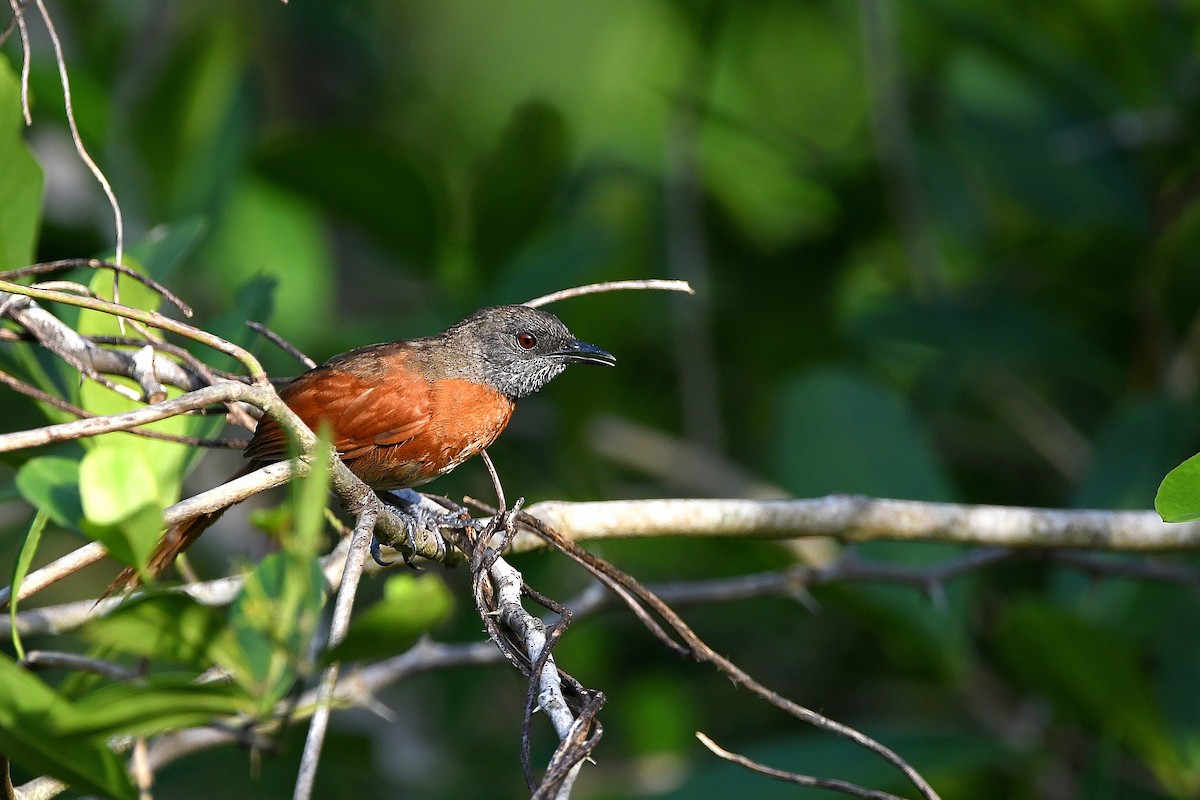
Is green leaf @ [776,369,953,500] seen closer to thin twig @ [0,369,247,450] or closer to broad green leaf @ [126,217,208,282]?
broad green leaf @ [126,217,208,282]

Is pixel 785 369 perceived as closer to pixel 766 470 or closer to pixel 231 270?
pixel 766 470

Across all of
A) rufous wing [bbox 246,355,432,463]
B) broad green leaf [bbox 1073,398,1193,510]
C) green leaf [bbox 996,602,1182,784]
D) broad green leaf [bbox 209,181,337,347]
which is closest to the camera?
green leaf [bbox 996,602,1182,784]

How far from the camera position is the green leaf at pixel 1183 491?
1.77 meters

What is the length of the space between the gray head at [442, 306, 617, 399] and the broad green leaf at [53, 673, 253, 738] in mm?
2561

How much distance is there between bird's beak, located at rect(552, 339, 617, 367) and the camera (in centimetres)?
413

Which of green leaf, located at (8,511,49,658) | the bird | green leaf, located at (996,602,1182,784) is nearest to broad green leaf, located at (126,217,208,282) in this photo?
the bird

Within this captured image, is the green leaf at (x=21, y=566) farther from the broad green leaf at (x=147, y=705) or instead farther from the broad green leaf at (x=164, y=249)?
the broad green leaf at (x=164, y=249)

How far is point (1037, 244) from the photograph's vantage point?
5098mm

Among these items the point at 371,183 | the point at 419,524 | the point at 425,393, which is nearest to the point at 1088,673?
the point at 419,524

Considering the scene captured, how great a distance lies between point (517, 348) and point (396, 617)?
9.14 ft

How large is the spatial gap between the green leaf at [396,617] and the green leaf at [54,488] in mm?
470

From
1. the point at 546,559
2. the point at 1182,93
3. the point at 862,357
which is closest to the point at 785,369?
the point at 862,357

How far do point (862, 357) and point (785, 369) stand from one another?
0.37 m

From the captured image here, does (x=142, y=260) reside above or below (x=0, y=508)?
above
